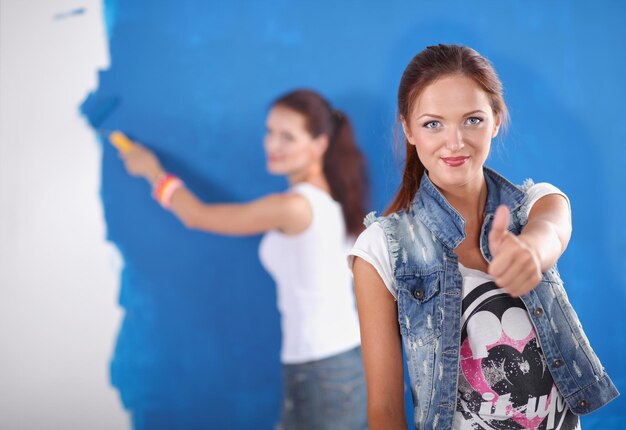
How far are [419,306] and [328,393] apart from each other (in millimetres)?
1061

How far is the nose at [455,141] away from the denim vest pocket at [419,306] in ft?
0.72

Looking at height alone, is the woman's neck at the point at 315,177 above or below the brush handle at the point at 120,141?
below

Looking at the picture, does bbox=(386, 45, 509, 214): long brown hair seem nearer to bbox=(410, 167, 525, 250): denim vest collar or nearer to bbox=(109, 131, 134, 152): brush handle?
bbox=(410, 167, 525, 250): denim vest collar

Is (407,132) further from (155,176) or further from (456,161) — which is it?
(155,176)

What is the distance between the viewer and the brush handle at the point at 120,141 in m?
2.19

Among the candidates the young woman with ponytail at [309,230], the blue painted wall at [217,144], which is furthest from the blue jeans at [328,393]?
the blue painted wall at [217,144]

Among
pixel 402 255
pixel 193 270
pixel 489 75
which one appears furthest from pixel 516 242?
pixel 193 270

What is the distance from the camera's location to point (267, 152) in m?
2.25

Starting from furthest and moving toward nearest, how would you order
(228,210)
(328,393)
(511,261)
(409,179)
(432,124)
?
(228,210) < (328,393) < (409,179) < (432,124) < (511,261)

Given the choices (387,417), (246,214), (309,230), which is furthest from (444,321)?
(246,214)

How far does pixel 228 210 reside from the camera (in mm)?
2189

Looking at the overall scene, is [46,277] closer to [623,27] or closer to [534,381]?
[534,381]

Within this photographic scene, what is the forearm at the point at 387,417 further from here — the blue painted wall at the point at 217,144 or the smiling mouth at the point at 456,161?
the blue painted wall at the point at 217,144

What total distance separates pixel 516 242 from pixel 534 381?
334 mm
